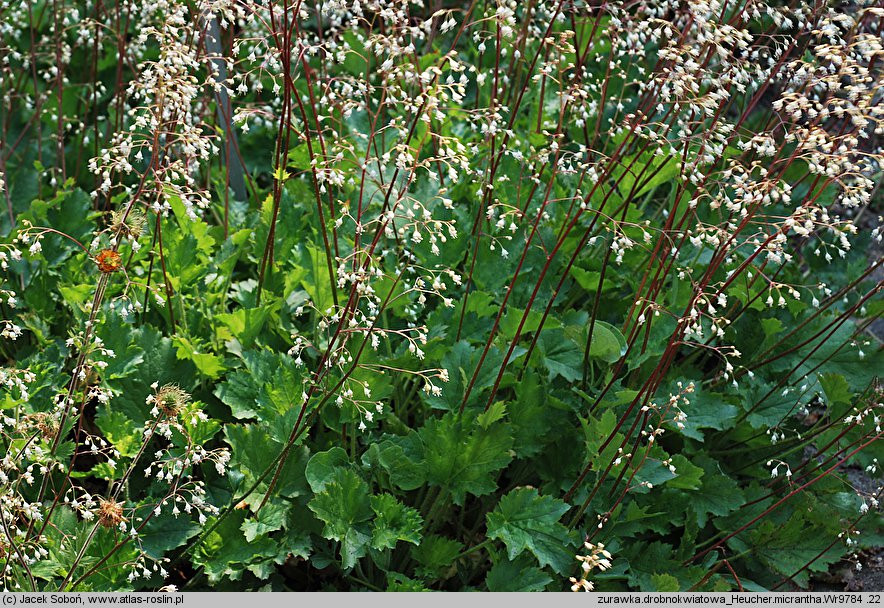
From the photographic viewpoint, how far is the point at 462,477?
237 centimetres

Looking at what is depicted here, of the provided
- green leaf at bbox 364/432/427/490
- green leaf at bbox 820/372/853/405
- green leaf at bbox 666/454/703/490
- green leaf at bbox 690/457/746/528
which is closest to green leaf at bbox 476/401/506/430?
green leaf at bbox 364/432/427/490

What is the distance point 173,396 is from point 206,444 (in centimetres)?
84

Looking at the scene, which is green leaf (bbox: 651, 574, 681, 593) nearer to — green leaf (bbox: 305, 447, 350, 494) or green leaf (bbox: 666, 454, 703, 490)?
green leaf (bbox: 666, 454, 703, 490)

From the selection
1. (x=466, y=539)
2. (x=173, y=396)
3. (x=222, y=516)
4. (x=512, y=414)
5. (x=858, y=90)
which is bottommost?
(x=466, y=539)

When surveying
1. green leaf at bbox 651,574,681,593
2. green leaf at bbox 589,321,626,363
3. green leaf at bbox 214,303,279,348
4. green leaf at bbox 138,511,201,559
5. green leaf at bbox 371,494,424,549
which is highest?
green leaf at bbox 589,321,626,363

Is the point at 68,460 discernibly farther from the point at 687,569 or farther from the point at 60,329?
the point at 687,569

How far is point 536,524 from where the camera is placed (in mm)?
2264

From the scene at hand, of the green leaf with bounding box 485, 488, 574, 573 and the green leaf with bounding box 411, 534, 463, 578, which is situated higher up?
the green leaf with bounding box 485, 488, 574, 573

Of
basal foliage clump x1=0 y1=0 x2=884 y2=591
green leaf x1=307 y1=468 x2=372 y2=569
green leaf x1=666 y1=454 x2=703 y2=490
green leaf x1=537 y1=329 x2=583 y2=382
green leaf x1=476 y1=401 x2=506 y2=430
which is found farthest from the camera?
green leaf x1=537 y1=329 x2=583 y2=382

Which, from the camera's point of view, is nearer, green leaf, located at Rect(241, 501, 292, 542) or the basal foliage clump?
the basal foliage clump

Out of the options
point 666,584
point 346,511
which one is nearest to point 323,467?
point 346,511

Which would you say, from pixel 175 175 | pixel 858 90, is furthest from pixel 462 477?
pixel 858 90

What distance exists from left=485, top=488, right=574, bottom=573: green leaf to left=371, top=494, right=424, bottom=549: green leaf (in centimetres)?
19

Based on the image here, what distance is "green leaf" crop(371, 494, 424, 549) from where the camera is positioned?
2.23 meters
